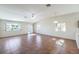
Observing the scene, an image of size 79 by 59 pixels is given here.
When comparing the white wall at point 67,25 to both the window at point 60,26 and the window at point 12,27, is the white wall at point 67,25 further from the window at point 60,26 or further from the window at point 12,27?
the window at point 12,27

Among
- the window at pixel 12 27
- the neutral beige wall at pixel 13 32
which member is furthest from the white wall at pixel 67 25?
the window at pixel 12 27

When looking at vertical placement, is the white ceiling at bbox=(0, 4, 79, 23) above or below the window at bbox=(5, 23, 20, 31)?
above

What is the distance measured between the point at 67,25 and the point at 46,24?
0.45m

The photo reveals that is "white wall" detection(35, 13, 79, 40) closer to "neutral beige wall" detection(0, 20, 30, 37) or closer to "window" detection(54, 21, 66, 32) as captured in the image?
"window" detection(54, 21, 66, 32)

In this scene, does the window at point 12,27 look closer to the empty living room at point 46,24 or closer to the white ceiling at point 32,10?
the empty living room at point 46,24

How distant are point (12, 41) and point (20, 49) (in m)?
0.24

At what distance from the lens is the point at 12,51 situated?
1.76 m

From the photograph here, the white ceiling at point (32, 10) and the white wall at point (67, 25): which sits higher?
the white ceiling at point (32, 10)

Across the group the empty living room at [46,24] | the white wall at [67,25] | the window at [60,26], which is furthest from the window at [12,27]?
the window at [60,26]

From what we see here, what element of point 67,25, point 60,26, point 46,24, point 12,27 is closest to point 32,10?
point 46,24

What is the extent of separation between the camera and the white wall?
1738 mm

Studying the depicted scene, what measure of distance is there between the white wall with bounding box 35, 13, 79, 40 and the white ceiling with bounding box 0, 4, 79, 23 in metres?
0.10

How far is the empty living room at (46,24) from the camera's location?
1743mm

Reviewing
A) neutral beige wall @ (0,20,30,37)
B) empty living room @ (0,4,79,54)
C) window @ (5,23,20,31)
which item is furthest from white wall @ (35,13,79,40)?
window @ (5,23,20,31)
